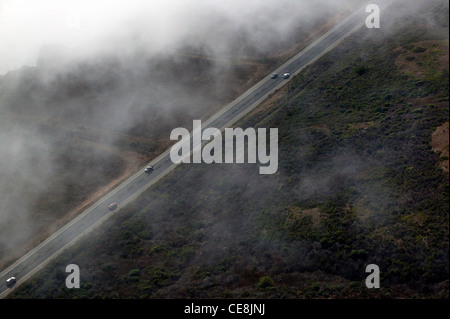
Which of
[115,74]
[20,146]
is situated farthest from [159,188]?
[115,74]

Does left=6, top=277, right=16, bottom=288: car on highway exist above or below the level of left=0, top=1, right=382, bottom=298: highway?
below

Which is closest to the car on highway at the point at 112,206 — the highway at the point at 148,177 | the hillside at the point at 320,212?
the highway at the point at 148,177

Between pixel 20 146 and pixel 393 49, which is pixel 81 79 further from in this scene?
pixel 393 49

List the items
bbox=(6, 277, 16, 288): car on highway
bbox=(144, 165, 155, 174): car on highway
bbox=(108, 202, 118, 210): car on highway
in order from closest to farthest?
bbox=(6, 277, 16, 288): car on highway, bbox=(108, 202, 118, 210): car on highway, bbox=(144, 165, 155, 174): car on highway

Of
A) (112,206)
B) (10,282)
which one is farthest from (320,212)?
(10,282)

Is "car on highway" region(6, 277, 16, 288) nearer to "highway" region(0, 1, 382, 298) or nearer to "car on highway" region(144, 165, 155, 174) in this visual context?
"highway" region(0, 1, 382, 298)

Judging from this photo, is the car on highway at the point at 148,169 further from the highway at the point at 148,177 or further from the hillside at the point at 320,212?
the hillside at the point at 320,212

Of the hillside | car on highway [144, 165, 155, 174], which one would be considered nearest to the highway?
car on highway [144, 165, 155, 174]
